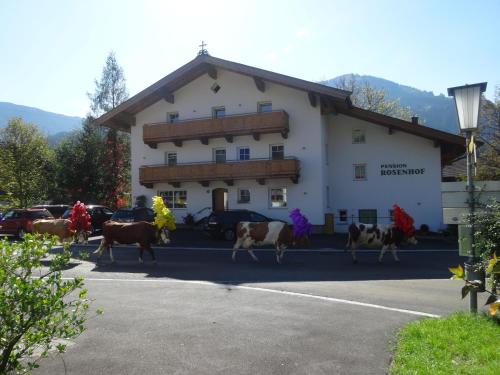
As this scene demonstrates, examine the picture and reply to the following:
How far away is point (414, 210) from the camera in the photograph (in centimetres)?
2736

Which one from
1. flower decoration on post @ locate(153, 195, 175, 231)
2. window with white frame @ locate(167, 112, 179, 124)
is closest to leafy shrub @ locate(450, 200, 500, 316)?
flower decoration on post @ locate(153, 195, 175, 231)

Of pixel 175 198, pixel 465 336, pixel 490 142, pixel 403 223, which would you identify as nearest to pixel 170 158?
pixel 175 198

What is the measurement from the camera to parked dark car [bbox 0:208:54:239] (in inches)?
997

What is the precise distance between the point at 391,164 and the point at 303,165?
18.4 ft

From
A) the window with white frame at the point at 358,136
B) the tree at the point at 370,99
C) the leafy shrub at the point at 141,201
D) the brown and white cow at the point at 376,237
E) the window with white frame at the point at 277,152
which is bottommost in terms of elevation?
the brown and white cow at the point at 376,237

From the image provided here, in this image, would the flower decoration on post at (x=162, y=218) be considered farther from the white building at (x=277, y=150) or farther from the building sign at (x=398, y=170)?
the building sign at (x=398, y=170)

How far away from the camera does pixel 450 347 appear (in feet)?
17.4

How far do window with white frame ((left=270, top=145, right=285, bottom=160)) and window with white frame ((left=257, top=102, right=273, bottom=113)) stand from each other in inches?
97.2

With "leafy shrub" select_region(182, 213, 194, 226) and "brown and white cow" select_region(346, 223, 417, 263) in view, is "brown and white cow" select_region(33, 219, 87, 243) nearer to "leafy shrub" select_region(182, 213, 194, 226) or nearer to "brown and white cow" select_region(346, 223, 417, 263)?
"brown and white cow" select_region(346, 223, 417, 263)

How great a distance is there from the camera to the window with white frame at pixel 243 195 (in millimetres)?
29433

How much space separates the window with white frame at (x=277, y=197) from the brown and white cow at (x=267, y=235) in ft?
42.7

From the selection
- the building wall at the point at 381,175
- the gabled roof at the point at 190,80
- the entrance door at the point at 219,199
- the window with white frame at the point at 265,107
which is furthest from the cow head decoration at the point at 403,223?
the entrance door at the point at 219,199

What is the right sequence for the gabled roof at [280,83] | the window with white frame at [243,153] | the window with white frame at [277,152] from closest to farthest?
the gabled roof at [280,83]
the window with white frame at [277,152]
the window with white frame at [243,153]

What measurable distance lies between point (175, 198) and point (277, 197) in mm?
7603
